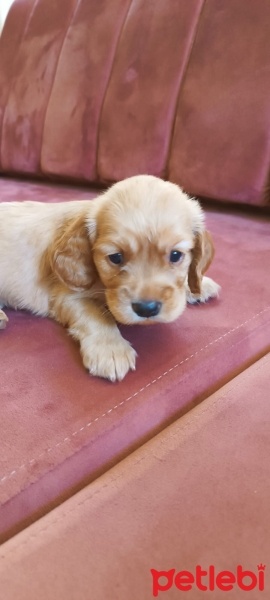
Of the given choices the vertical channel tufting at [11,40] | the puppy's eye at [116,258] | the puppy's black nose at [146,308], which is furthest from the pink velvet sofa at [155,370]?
the vertical channel tufting at [11,40]

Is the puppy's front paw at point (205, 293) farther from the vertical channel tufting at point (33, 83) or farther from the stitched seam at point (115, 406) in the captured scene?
the vertical channel tufting at point (33, 83)

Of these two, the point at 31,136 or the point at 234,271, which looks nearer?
the point at 234,271

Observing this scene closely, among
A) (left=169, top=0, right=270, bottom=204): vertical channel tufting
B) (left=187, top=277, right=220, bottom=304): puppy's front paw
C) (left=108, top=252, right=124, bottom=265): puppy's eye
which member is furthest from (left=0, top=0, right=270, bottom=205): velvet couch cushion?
(left=108, top=252, right=124, bottom=265): puppy's eye

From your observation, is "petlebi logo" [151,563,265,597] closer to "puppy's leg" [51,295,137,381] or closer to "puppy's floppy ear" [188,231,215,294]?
"puppy's leg" [51,295,137,381]

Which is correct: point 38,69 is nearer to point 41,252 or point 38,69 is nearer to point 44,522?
point 41,252

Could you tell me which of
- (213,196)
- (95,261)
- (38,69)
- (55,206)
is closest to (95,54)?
(38,69)

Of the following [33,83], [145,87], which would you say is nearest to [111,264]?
[145,87]

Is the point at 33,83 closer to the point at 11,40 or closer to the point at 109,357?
the point at 11,40
